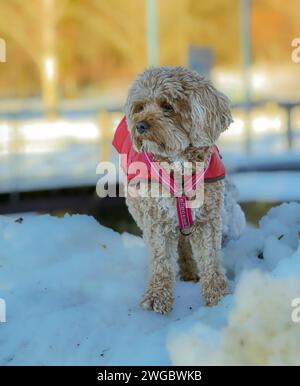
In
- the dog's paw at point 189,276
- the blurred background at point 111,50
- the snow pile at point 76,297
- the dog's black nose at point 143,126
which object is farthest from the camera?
the blurred background at point 111,50

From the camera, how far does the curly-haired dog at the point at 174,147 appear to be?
3.61 m

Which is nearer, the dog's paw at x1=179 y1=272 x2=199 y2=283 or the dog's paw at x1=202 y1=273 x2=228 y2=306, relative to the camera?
the dog's paw at x1=202 y1=273 x2=228 y2=306

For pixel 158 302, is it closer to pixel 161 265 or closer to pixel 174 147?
pixel 161 265

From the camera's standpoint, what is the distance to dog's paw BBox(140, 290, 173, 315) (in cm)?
383

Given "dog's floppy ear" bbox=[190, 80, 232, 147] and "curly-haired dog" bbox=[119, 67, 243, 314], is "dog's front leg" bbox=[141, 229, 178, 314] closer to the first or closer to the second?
"curly-haired dog" bbox=[119, 67, 243, 314]

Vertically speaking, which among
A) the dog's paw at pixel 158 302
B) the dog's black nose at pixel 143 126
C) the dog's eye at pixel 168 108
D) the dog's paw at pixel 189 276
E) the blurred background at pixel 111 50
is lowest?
the dog's paw at pixel 158 302

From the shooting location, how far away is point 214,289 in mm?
3936

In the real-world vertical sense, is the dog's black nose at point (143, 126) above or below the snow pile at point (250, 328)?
above

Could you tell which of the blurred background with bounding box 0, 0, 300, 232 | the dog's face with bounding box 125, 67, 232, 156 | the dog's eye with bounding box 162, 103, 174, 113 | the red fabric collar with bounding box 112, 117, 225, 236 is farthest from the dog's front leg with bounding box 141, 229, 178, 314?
the blurred background with bounding box 0, 0, 300, 232

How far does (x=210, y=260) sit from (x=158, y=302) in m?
0.38

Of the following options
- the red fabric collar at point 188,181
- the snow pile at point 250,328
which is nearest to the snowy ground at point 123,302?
the snow pile at point 250,328

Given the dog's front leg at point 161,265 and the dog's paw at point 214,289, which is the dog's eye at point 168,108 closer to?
the dog's front leg at point 161,265

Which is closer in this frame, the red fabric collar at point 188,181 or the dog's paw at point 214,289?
the red fabric collar at point 188,181

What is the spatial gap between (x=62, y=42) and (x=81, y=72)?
6.26ft
